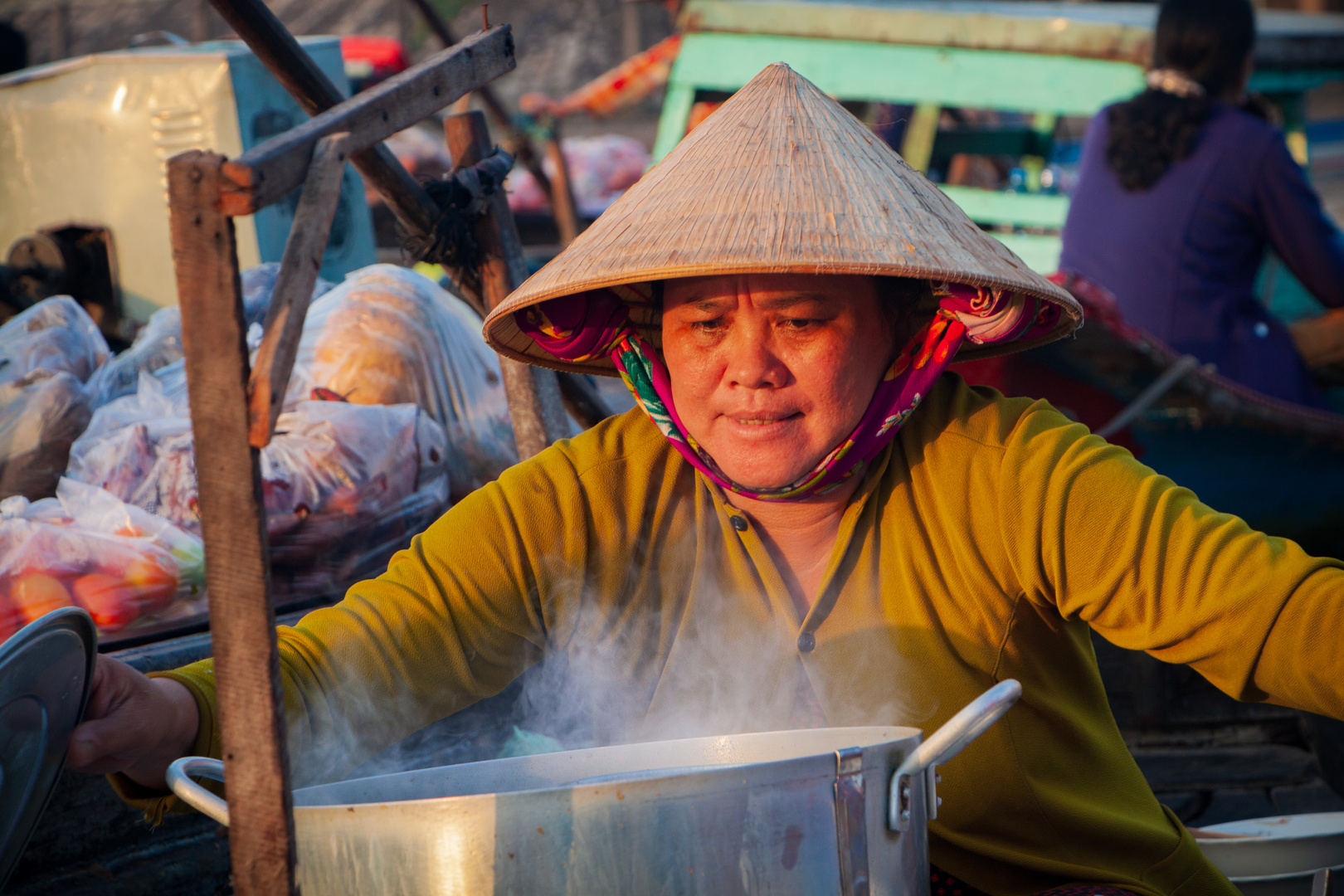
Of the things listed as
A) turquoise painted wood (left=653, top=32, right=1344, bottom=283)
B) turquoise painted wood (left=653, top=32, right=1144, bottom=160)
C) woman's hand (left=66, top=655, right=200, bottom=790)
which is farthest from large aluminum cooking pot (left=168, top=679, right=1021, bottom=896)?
turquoise painted wood (left=653, top=32, right=1144, bottom=160)

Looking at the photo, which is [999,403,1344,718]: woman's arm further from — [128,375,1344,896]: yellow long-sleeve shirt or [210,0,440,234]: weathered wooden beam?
[210,0,440,234]: weathered wooden beam

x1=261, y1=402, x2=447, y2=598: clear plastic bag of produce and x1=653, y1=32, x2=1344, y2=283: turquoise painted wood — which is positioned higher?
x1=653, y1=32, x2=1344, y2=283: turquoise painted wood

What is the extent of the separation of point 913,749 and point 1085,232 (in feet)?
11.1

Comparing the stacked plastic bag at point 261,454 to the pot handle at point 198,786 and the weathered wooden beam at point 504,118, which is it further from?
the weathered wooden beam at point 504,118

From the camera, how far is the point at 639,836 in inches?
40.0

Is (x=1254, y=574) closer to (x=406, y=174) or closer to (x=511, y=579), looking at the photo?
(x=511, y=579)

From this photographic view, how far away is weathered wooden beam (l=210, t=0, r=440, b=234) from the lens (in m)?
1.58

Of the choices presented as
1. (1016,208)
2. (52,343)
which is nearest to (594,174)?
(1016,208)

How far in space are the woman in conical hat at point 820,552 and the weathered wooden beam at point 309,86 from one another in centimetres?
37

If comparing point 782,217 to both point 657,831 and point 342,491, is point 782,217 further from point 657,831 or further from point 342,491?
point 342,491

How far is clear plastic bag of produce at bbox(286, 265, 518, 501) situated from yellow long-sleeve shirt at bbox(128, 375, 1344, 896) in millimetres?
1001

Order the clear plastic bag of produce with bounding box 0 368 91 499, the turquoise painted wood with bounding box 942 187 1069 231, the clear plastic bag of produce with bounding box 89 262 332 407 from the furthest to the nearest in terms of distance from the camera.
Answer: the turquoise painted wood with bounding box 942 187 1069 231, the clear plastic bag of produce with bounding box 89 262 332 407, the clear plastic bag of produce with bounding box 0 368 91 499

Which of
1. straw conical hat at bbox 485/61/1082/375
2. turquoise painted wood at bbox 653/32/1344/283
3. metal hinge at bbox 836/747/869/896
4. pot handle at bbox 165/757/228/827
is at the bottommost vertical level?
metal hinge at bbox 836/747/869/896

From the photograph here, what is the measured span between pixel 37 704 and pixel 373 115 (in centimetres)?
69
